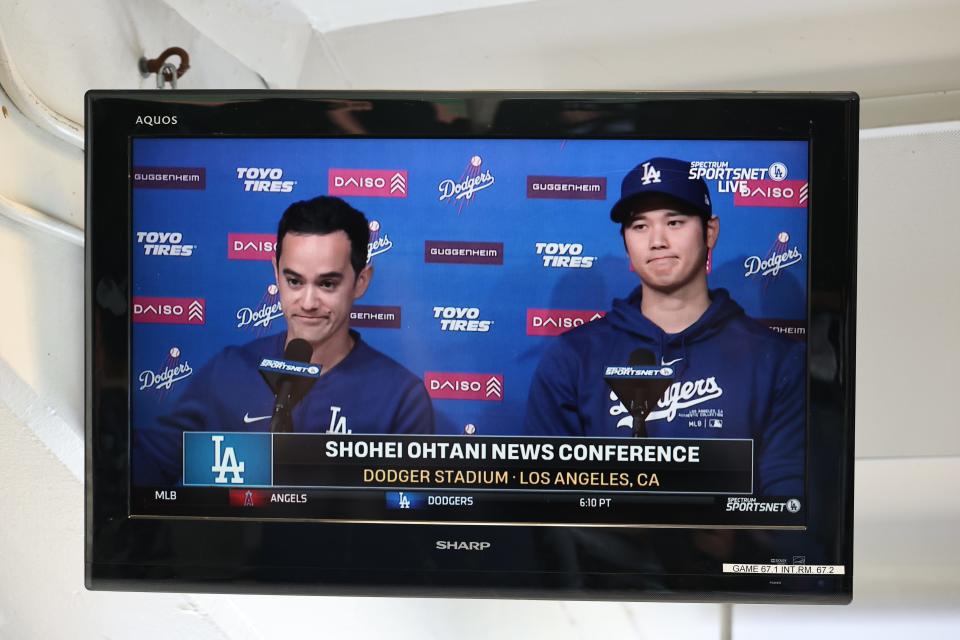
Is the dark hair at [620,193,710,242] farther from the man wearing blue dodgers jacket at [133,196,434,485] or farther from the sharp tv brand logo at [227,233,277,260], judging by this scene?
the sharp tv brand logo at [227,233,277,260]

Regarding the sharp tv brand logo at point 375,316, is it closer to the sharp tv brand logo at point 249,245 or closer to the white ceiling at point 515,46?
the sharp tv brand logo at point 249,245

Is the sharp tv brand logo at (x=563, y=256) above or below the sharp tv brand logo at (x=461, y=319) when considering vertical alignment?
above

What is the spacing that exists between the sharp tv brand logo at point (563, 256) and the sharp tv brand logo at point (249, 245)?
17.1 inches

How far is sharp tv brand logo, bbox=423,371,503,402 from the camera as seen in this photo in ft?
4.91

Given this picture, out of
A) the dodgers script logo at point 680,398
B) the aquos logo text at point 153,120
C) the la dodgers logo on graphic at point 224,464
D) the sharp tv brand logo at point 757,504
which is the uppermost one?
the aquos logo text at point 153,120

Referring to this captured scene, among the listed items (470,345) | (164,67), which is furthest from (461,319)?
(164,67)

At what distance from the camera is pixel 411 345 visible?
4.93 ft

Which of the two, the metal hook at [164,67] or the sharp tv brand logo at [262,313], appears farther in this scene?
the metal hook at [164,67]

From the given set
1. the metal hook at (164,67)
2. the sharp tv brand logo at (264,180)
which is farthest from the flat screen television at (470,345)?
the metal hook at (164,67)

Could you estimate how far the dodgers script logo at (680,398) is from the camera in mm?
1480

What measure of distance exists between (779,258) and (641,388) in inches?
11.8

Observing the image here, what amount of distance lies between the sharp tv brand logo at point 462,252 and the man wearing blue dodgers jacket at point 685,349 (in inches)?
6.9

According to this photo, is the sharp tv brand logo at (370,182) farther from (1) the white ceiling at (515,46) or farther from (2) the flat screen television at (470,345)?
(1) the white ceiling at (515,46)

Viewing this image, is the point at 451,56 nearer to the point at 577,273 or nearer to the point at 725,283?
the point at 577,273
